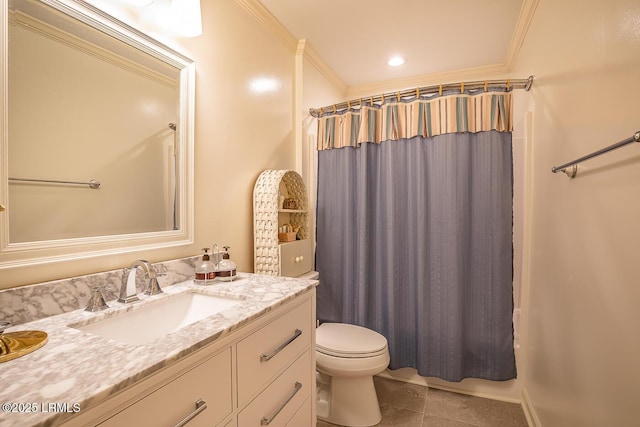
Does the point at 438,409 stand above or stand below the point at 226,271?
below

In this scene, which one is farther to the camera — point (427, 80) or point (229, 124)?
point (427, 80)

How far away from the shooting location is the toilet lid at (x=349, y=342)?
168 cm

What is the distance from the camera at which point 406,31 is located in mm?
2053

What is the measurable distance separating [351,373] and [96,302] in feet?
4.15

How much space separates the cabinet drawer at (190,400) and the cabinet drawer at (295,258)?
894 millimetres

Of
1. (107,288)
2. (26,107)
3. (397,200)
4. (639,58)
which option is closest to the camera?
(639,58)

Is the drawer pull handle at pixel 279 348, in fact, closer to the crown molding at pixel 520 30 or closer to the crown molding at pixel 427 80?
the crown molding at pixel 520 30

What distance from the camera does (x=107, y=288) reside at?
3.33 ft

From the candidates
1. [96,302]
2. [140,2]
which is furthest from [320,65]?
[96,302]

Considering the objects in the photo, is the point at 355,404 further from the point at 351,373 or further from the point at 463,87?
the point at 463,87

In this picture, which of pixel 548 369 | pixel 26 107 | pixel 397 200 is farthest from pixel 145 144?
pixel 548 369

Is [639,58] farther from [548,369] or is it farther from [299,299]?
[548,369]

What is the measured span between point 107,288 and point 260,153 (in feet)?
3.56

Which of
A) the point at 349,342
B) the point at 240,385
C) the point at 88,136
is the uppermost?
the point at 88,136
